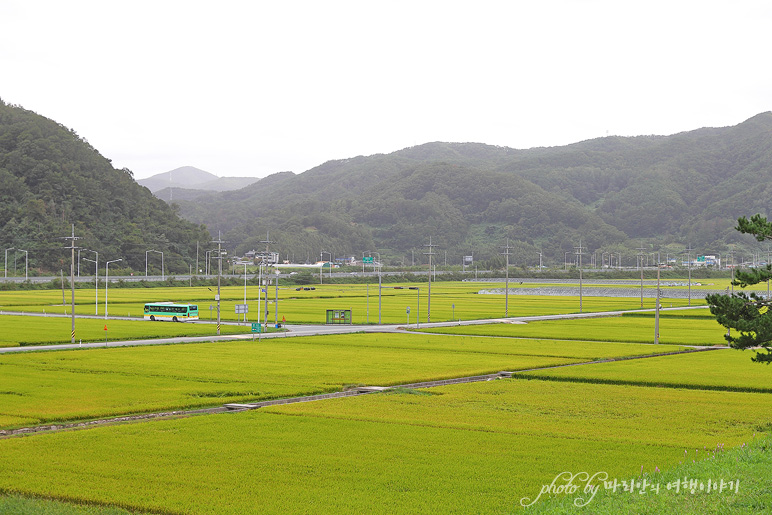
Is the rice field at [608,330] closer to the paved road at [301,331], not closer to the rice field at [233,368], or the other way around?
the paved road at [301,331]

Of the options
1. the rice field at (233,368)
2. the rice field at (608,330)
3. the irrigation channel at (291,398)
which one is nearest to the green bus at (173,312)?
the irrigation channel at (291,398)

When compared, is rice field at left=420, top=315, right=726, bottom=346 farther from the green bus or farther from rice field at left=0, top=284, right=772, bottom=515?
the green bus

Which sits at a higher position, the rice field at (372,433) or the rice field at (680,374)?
the rice field at (372,433)

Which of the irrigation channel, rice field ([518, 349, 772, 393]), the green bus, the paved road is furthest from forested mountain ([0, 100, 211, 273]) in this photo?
rice field ([518, 349, 772, 393])

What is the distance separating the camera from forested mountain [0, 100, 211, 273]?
147m

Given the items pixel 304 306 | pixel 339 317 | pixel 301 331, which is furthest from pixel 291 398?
pixel 304 306

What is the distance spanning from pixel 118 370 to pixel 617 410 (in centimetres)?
2142

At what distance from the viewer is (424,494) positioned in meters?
15.4

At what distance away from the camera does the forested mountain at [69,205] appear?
14675 cm

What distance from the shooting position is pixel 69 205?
156 meters

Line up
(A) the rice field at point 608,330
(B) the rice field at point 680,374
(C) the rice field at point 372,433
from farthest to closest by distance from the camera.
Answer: (A) the rice field at point 608,330 → (B) the rice field at point 680,374 → (C) the rice field at point 372,433

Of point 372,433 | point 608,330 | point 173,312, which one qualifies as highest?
point 173,312

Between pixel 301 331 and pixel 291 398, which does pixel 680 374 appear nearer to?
pixel 291 398

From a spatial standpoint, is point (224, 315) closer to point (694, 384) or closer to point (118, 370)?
point (118, 370)
